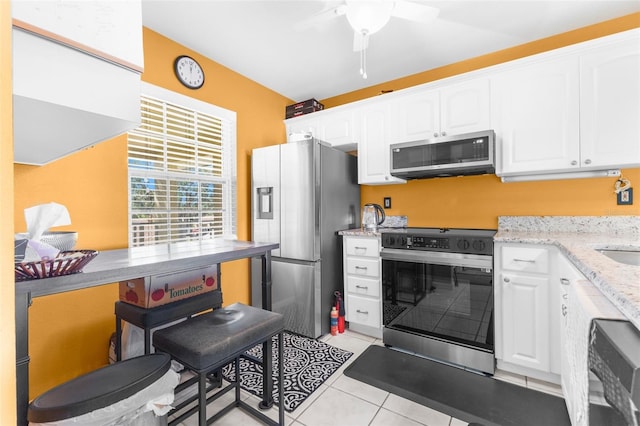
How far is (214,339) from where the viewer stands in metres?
1.22

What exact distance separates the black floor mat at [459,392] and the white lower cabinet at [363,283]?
1.28 ft

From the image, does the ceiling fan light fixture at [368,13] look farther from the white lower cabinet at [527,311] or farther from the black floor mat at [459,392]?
the black floor mat at [459,392]

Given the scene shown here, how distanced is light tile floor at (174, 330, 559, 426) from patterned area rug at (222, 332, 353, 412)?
7 centimetres

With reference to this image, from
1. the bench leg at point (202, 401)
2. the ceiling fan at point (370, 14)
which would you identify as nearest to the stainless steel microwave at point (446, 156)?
the ceiling fan at point (370, 14)

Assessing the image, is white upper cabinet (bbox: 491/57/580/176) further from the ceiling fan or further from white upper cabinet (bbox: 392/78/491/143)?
the ceiling fan

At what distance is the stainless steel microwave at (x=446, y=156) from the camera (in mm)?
2170

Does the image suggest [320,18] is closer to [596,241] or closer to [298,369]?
[596,241]

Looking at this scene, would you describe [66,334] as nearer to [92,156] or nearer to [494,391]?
[92,156]

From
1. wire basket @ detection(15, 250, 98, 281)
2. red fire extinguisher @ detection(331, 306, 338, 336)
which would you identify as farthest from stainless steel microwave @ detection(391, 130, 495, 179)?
wire basket @ detection(15, 250, 98, 281)

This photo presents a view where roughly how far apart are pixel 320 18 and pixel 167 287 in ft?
7.37

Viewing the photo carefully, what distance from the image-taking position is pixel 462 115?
7.89 ft

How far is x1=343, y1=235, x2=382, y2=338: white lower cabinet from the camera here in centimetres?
256

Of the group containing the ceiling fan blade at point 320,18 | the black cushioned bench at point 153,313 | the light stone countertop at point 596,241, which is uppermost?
the ceiling fan blade at point 320,18

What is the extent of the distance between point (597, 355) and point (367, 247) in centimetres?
192
